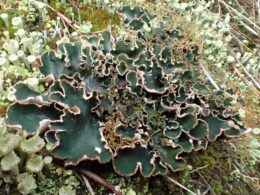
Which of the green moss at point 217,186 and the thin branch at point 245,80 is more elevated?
the thin branch at point 245,80

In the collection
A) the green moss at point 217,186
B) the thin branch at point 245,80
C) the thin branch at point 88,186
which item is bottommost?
the green moss at point 217,186

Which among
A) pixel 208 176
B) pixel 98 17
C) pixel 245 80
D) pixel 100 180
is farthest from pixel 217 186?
pixel 98 17

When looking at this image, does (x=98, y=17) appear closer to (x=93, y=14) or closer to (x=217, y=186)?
(x=93, y=14)

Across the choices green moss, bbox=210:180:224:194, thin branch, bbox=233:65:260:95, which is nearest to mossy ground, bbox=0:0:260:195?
green moss, bbox=210:180:224:194

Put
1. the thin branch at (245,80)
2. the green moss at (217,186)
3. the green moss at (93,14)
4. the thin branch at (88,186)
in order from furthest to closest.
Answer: the thin branch at (245,80), the green moss at (93,14), the green moss at (217,186), the thin branch at (88,186)

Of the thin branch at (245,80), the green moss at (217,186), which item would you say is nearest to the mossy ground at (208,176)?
the green moss at (217,186)

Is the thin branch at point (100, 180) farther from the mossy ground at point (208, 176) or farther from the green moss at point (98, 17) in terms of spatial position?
the green moss at point (98, 17)

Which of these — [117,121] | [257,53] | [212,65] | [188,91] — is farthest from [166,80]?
[257,53]

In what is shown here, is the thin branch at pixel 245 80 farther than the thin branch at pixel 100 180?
Yes

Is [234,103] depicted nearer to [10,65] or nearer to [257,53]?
[257,53]

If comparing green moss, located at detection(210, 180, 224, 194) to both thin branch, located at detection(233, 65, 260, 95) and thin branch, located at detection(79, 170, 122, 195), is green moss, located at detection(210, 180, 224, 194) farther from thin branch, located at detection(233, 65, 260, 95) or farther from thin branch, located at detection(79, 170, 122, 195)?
thin branch, located at detection(233, 65, 260, 95)

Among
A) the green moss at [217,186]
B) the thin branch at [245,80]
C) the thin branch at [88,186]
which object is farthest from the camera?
the thin branch at [245,80]
